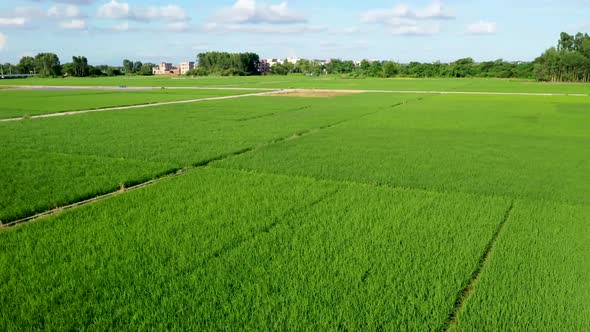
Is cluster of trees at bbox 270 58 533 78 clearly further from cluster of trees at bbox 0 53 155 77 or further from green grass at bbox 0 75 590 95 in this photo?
cluster of trees at bbox 0 53 155 77

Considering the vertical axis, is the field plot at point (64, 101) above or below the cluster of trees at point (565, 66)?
below

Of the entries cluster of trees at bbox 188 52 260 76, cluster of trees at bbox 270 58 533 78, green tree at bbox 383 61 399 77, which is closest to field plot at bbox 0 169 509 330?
cluster of trees at bbox 270 58 533 78

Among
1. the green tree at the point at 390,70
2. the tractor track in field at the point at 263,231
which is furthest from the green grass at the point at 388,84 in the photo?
the tractor track in field at the point at 263,231

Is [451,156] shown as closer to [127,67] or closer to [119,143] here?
[119,143]

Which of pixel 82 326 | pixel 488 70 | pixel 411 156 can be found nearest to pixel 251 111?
pixel 411 156

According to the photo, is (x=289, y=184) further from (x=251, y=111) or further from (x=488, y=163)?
(x=251, y=111)

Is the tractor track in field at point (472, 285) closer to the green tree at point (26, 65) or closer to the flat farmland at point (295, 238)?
the flat farmland at point (295, 238)

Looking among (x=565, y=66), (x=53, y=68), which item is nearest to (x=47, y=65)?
(x=53, y=68)
